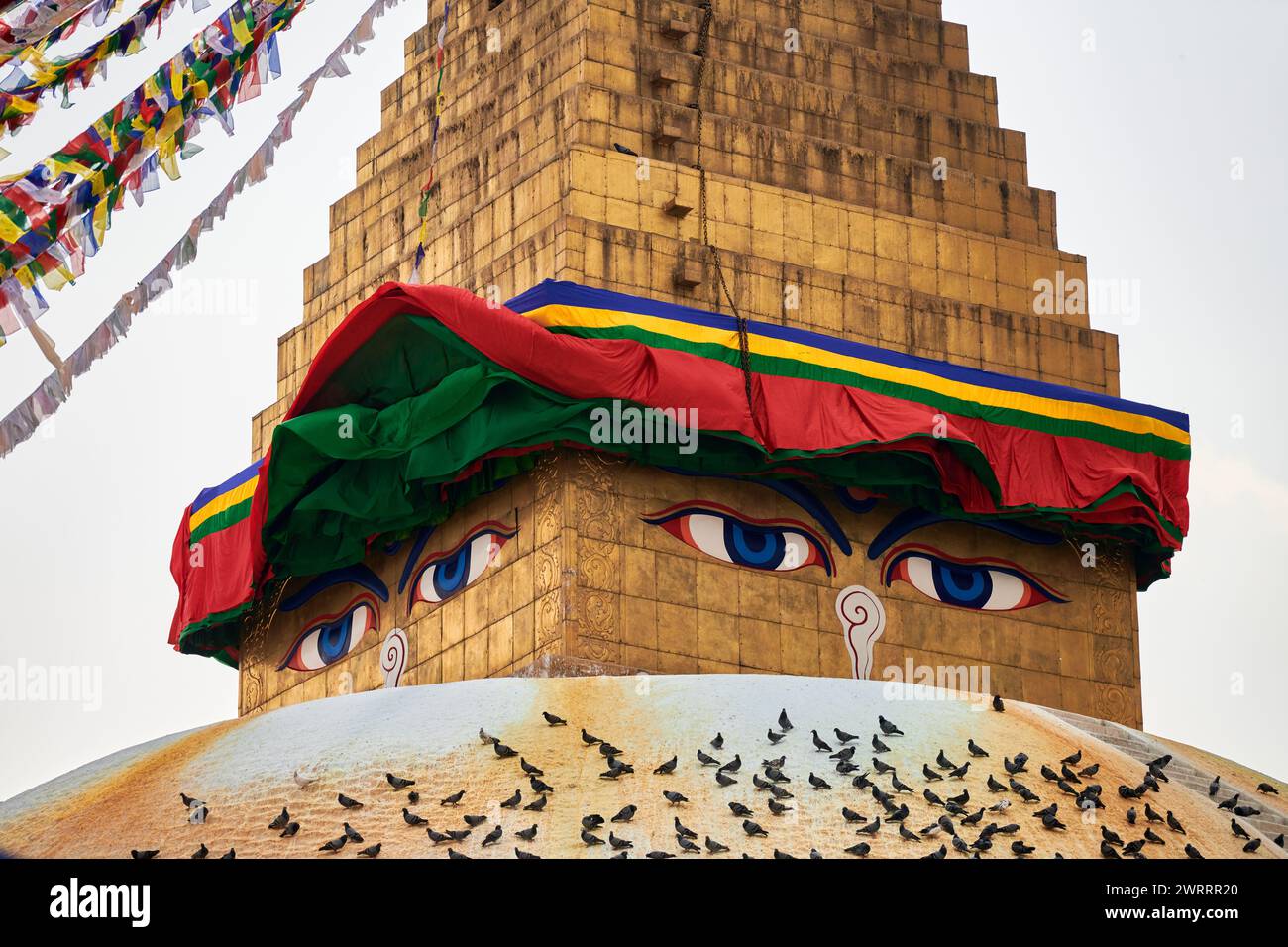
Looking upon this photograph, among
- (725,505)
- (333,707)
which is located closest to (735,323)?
(725,505)

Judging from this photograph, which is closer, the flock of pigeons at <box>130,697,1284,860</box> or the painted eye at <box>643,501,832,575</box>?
the flock of pigeons at <box>130,697,1284,860</box>

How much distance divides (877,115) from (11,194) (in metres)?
11.2

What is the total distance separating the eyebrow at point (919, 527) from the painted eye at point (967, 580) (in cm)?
14

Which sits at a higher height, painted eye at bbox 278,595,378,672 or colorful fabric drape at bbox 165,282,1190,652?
colorful fabric drape at bbox 165,282,1190,652

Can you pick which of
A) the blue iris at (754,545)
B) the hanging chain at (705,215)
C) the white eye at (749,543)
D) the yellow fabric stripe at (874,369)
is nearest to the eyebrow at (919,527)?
the white eye at (749,543)

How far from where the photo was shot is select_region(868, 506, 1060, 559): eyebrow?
25391mm

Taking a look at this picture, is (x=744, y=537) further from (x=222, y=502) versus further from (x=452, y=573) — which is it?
(x=222, y=502)

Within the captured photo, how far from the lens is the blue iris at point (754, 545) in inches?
974

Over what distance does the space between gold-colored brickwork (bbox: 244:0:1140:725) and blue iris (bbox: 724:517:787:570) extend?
426 mm

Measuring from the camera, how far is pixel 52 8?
59.5ft

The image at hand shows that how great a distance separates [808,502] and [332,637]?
16.6 feet

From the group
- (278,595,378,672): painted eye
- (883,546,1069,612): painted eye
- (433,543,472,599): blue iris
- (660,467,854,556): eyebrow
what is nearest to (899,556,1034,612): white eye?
(883,546,1069,612): painted eye

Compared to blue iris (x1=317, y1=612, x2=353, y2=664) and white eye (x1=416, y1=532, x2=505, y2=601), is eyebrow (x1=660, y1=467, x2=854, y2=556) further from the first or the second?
blue iris (x1=317, y1=612, x2=353, y2=664)
